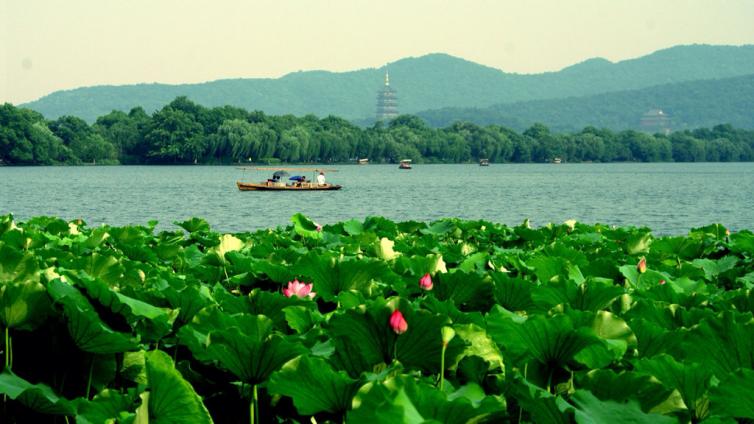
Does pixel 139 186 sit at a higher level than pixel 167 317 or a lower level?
lower

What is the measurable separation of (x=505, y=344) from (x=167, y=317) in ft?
2.88

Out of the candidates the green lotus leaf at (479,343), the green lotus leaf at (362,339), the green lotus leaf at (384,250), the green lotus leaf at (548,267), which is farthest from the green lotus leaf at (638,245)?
the green lotus leaf at (362,339)

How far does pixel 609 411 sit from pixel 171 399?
0.86 meters

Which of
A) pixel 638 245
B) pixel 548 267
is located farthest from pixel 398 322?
pixel 638 245

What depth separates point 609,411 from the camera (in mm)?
1704

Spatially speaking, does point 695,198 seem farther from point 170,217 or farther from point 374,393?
point 374,393

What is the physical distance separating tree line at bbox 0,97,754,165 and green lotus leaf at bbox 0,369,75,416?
111 m

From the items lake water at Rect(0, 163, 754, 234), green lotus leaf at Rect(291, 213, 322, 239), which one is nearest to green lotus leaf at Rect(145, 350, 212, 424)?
green lotus leaf at Rect(291, 213, 322, 239)

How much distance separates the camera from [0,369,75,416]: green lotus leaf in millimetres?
2016

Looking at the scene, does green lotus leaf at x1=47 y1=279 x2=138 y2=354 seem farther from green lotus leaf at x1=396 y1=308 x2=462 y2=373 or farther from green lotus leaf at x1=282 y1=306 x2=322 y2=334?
green lotus leaf at x1=396 y1=308 x2=462 y2=373

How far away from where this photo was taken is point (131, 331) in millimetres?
2412

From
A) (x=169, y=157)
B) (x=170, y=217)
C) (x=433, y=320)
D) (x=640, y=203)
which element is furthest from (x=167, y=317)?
(x=169, y=157)

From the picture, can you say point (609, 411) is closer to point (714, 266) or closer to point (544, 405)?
point (544, 405)

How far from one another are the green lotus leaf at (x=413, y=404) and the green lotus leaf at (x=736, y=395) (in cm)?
43
